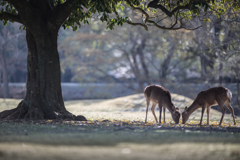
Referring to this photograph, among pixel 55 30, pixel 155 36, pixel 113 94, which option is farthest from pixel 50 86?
pixel 113 94

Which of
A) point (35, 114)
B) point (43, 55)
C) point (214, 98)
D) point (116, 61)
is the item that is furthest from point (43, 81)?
point (116, 61)

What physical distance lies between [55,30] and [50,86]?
2161 mm

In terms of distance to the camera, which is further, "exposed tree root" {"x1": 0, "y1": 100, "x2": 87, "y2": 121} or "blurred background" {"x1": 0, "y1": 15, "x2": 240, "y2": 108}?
"blurred background" {"x1": 0, "y1": 15, "x2": 240, "y2": 108}

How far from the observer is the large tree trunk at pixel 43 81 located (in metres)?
11.7

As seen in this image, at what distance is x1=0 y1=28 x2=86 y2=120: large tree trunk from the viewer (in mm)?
11672

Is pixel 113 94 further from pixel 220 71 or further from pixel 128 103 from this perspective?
pixel 220 71

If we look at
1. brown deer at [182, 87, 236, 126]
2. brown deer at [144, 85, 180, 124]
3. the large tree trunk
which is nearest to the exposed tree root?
the large tree trunk

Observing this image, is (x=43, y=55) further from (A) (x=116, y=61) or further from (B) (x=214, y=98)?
(A) (x=116, y=61)

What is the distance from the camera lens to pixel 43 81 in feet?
38.7

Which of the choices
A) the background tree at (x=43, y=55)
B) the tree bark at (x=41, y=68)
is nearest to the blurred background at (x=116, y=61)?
the background tree at (x=43, y=55)

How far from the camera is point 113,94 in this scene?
148 feet

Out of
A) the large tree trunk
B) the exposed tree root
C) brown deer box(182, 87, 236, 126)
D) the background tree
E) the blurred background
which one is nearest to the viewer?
the exposed tree root

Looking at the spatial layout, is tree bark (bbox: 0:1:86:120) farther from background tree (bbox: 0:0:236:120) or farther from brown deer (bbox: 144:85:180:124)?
brown deer (bbox: 144:85:180:124)

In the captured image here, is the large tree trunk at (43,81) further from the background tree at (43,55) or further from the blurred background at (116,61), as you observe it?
the blurred background at (116,61)
